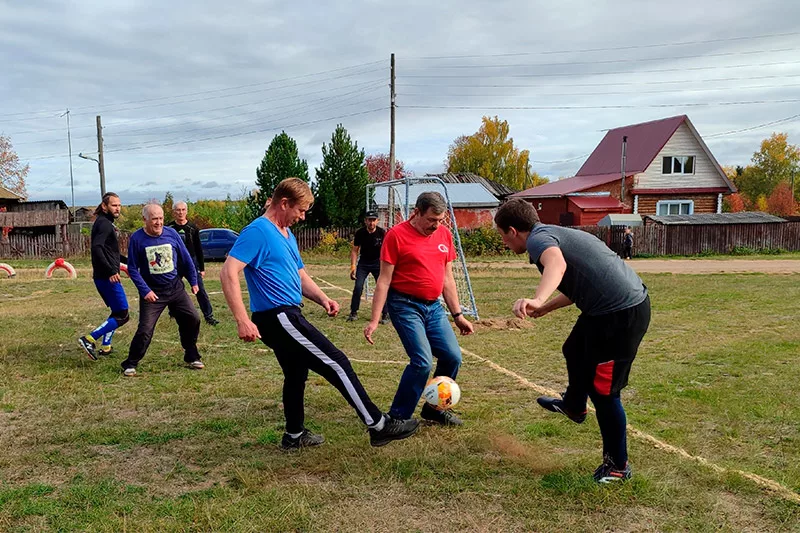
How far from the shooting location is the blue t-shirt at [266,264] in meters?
4.29

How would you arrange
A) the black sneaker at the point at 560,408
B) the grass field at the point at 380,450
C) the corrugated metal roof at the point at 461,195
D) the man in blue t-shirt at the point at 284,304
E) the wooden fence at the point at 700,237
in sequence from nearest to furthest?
the grass field at the point at 380,450, the man in blue t-shirt at the point at 284,304, the black sneaker at the point at 560,408, the wooden fence at the point at 700,237, the corrugated metal roof at the point at 461,195

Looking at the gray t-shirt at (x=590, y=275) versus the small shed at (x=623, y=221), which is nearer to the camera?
the gray t-shirt at (x=590, y=275)

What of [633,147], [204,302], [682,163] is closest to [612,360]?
[204,302]

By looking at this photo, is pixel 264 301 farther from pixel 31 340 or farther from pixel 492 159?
pixel 492 159

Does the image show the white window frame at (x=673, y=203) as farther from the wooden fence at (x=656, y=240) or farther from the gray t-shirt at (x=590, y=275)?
the gray t-shirt at (x=590, y=275)

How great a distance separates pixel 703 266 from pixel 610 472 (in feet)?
73.8

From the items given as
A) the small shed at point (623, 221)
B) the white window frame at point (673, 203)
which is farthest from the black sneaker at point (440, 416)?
the white window frame at point (673, 203)

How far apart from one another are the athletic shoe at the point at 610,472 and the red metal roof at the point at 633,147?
3707cm

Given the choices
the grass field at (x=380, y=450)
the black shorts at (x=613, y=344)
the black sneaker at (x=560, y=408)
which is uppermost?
the black shorts at (x=613, y=344)

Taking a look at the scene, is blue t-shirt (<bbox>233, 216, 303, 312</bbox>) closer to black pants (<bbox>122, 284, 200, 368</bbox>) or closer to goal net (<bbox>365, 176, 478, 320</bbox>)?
black pants (<bbox>122, 284, 200, 368</bbox>)

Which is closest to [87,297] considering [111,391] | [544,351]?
[111,391]

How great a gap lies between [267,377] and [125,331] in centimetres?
420

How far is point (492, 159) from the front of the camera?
5294 centimetres

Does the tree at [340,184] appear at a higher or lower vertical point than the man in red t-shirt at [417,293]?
higher
